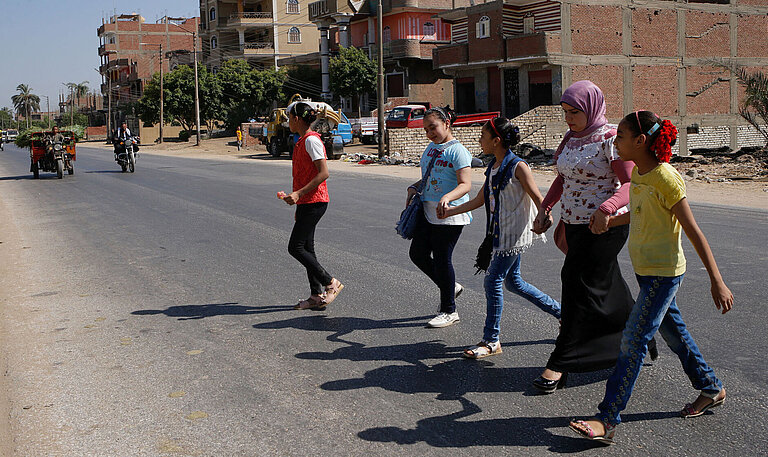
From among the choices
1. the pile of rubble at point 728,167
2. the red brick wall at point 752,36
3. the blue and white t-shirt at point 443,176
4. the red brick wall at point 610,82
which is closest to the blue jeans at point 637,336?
the blue and white t-shirt at point 443,176

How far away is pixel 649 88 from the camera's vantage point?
38.3 m

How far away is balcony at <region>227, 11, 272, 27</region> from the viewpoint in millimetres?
73812

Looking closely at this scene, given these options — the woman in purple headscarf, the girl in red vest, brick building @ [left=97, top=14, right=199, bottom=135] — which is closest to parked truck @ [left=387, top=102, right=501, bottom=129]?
the girl in red vest

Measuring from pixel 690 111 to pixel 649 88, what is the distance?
2866 millimetres

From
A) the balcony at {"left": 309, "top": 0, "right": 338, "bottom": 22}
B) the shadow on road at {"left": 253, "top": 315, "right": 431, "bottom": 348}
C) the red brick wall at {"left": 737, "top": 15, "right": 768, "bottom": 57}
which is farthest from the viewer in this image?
the balcony at {"left": 309, "top": 0, "right": 338, "bottom": 22}

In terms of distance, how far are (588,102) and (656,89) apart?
122ft

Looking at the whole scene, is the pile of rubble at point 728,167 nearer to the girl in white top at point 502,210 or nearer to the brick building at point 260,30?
the girl in white top at point 502,210

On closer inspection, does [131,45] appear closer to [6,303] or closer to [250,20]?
[250,20]

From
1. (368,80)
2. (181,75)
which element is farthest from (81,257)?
(181,75)

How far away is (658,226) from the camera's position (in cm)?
359

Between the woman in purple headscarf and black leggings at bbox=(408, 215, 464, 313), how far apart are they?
136cm

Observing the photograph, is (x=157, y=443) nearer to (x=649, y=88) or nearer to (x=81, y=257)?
(x=81, y=257)

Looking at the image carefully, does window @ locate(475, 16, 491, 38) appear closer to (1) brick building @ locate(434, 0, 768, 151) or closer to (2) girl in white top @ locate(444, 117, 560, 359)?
(1) brick building @ locate(434, 0, 768, 151)

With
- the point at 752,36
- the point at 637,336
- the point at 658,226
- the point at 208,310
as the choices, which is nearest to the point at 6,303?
the point at 208,310
